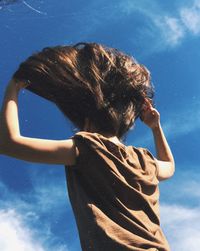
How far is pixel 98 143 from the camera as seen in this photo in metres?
3.44

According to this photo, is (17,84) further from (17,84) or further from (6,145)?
(6,145)

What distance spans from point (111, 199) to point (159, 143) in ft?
3.95

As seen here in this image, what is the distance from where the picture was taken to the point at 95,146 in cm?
341

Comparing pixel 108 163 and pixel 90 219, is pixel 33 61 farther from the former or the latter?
pixel 90 219

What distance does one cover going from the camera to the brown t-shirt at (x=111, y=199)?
3164mm

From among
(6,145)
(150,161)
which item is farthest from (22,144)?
(150,161)

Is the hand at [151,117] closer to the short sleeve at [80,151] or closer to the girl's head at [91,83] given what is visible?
the girl's head at [91,83]

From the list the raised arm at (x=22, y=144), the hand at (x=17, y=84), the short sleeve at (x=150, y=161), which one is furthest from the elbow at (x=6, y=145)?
the short sleeve at (x=150, y=161)

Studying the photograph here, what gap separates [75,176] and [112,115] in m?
0.53

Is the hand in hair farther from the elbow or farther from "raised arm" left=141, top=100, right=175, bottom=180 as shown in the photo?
"raised arm" left=141, top=100, right=175, bottom=180

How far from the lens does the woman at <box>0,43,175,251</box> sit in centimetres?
318

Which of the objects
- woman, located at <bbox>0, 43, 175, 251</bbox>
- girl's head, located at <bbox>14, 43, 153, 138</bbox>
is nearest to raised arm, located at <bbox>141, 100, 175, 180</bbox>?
woman, located at <bbox>0, 43, 175, 251</bbox>

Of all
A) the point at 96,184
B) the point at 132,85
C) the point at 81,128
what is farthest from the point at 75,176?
the point at 132,85

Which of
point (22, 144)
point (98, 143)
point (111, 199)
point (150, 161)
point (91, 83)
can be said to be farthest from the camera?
point (150, 161)
